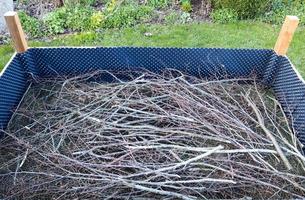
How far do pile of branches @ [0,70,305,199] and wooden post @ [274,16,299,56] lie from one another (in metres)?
0.48

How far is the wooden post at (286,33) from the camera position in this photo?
3.69m

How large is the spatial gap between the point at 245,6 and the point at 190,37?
0.98 meters

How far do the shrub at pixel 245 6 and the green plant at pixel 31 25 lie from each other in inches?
103

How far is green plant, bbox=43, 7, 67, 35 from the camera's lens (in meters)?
5.45

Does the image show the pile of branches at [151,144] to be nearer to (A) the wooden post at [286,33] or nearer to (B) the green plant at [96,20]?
(A) the wooden post at [286,33]

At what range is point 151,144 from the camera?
10.1ft

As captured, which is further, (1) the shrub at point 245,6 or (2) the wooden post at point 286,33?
(1) the shrub at point 245,6

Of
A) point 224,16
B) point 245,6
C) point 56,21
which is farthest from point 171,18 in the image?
Answer: point 56,21

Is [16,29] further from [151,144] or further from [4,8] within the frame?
[151,144]

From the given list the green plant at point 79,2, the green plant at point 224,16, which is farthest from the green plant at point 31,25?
the green plant at point 224,16

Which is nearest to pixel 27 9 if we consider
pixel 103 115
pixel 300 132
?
pixel 103 115

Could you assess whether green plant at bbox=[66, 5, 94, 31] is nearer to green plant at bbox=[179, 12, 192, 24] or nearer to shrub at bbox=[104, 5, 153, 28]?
shrub at bbox=[104, 5, 153, 28]

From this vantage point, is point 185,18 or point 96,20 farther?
point 185,18

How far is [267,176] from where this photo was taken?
9.64 ft
